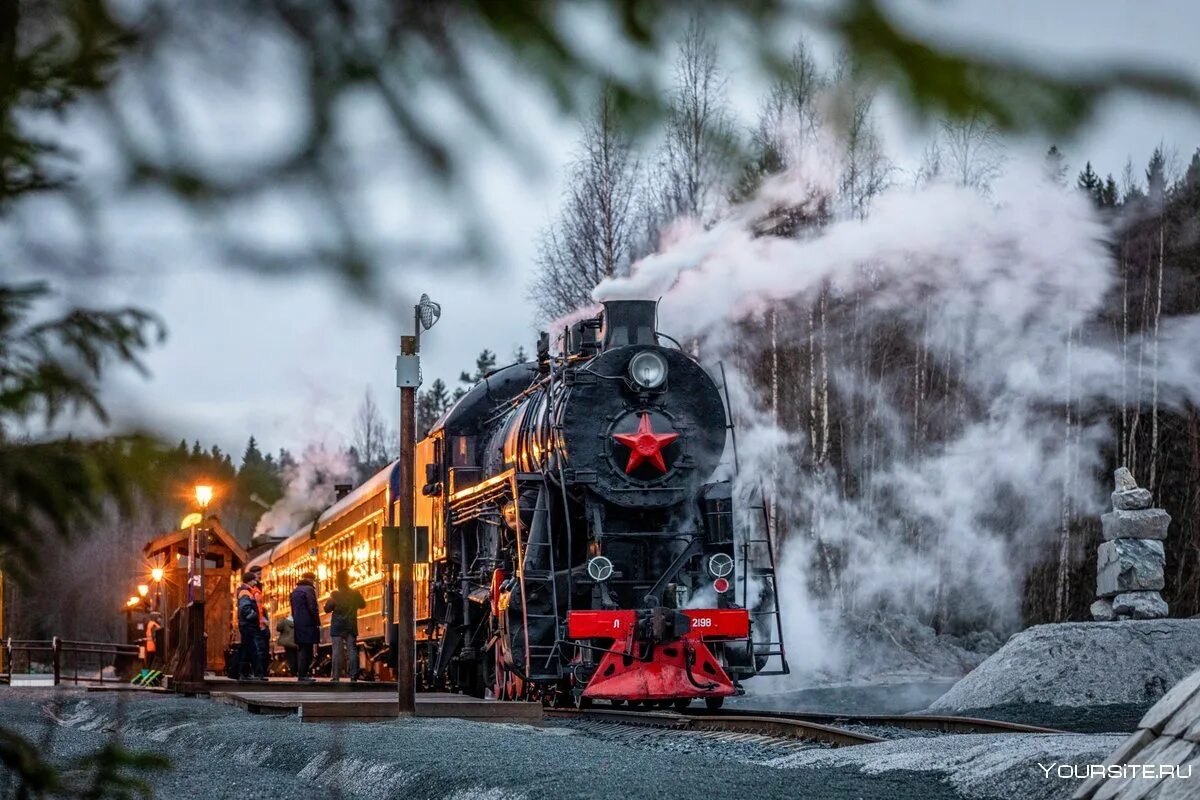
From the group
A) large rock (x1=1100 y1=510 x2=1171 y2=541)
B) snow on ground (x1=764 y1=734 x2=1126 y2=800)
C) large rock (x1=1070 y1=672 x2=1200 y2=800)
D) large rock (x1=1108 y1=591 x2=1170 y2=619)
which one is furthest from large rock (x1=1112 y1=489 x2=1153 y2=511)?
large rock (x1=1070 y1=672 x2=1200 y2=800)

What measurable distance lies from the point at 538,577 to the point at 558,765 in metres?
6.55

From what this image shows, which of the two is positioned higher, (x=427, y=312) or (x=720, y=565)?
(x=427, y=312)

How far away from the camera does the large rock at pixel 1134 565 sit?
57.2ft

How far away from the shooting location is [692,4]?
1763 mm

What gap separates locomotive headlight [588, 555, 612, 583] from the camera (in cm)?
A: 1381

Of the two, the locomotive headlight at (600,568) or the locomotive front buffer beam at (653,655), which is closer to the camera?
the locomotive front buffer beam at (653,655)

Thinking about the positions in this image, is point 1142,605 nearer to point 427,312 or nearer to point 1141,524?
point 1141,524

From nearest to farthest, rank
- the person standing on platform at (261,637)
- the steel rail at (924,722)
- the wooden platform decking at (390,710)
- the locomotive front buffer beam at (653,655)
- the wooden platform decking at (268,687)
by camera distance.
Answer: the steel rail at (924,722) → the wooden platform decking at (390,710) → the locomotive front buffer beam at (653,655) → the wooden platform decking at (268,687) → the person standing on platform at (261,637)

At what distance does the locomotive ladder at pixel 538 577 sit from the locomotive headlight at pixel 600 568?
37 cm

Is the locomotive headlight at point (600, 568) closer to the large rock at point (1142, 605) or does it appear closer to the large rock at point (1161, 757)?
the large rock at point (1142, 605)

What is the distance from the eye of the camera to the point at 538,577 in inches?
549

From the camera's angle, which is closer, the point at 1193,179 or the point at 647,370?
the point at 647,370

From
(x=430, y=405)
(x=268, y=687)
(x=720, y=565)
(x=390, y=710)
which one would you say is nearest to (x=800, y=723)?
(x=720, y=565)

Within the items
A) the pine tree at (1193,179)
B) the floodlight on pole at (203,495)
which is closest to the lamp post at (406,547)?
the floodlight on pole at (203,495)
